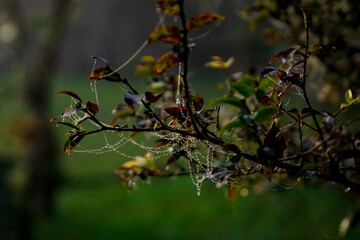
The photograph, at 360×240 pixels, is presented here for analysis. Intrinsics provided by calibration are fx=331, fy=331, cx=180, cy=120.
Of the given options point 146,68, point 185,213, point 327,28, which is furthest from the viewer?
point 185,213

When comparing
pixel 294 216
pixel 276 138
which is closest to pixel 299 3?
pixel 276 138

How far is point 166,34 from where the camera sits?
2.15 feet

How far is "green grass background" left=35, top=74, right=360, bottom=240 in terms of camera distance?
145 inches

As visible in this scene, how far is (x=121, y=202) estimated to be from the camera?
4.84 meters

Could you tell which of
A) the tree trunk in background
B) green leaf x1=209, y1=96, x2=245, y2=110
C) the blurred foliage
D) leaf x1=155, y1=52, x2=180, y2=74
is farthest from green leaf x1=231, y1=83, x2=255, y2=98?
the tree trunk in background

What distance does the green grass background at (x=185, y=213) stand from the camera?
367cm

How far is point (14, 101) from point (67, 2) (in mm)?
1506

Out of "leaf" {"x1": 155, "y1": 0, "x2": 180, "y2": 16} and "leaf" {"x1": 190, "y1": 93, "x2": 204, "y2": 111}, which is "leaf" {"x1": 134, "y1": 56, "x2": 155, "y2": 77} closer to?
"leaf" {"x1": 190, "y1": 93, "x2": 204, "y2": 111}

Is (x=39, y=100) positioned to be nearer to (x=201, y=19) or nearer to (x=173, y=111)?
(x=173, y=111)

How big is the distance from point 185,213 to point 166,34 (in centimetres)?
391

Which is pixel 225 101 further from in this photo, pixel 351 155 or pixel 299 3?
pixel 299 3

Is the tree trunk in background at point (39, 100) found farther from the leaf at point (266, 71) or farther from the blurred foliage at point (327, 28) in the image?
the leaf at point (266, 71)

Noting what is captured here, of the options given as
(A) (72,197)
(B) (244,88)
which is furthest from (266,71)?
(A) (72,197)

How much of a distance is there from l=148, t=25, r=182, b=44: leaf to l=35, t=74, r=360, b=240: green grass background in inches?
110
